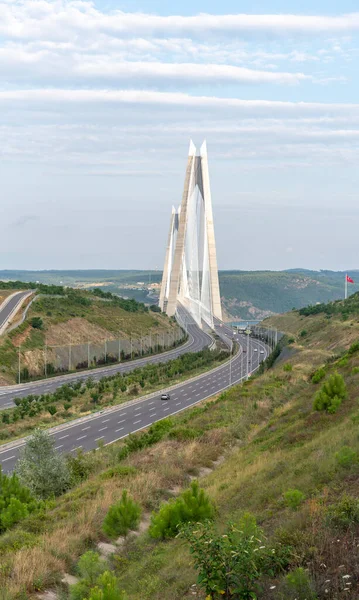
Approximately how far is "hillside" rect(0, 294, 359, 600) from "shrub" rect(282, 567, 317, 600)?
12mm

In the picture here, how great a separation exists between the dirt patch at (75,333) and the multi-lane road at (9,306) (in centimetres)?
433

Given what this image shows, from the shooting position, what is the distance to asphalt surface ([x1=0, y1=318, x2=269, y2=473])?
103ft

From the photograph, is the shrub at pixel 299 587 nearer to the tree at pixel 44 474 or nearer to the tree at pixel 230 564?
the tree at pixel 230 564

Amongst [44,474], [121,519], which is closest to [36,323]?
[44,474]

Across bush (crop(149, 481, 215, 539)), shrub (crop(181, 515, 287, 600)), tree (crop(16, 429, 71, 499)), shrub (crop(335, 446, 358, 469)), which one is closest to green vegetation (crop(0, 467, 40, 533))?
tree (crop(16, 429, 71, 499))

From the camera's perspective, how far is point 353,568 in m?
7.36

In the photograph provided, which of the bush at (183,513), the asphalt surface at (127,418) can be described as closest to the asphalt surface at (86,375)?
the asphalt surface at (127,418)

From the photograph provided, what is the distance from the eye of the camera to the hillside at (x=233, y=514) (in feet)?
25.3

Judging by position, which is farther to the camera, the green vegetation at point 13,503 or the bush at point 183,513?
the green vegetation at point 13,503

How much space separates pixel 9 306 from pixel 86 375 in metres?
18.1

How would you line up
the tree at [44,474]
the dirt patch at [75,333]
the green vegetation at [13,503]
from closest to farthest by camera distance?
the green vegetation at [13,503], the tree at [44,474], the dirt patch at [75,333]

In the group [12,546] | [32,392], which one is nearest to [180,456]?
[12,546]

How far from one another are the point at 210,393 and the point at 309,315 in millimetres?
55614

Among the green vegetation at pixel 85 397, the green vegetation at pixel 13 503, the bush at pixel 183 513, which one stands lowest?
the green vegetation at pixel 85 397
